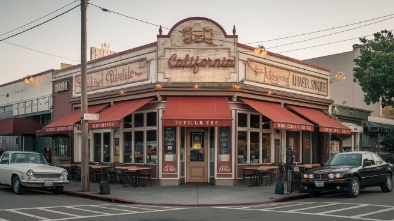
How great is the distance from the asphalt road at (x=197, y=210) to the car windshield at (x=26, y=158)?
2.35 m

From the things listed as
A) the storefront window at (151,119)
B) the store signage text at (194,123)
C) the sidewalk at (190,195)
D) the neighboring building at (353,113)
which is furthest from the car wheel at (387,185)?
the neighboring building at (353,113)

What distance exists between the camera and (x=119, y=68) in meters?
23.2

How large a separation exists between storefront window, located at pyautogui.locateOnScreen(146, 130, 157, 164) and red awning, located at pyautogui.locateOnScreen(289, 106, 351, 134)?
294 inches

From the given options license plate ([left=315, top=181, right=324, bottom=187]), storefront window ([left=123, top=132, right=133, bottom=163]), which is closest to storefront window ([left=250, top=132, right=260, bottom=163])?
license plate ([left=315, top=181, right=324, bottom=187])

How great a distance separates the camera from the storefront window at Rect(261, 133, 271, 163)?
74.0 feet

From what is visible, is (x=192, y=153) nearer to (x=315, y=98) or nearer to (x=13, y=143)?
(x=315, y=98)

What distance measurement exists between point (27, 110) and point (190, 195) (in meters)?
19.7

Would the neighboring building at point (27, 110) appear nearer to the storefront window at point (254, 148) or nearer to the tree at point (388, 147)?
the storefront window at point (254, 148)

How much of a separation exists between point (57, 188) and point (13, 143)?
18.7 m

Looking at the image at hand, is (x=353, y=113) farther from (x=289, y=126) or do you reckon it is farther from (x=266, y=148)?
(x=289, y=126)

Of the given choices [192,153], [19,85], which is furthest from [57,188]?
[19,85]

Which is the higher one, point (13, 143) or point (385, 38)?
point (385, 38)

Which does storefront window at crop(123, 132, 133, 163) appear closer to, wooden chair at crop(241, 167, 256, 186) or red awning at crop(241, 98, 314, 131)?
wooden chair at crop(241, 167, 256, 186)

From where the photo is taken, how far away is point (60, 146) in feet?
93.9
